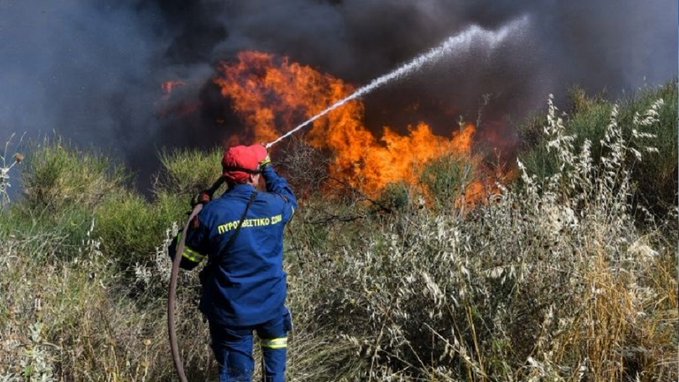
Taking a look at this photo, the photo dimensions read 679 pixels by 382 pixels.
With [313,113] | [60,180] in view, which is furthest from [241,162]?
[313,113]

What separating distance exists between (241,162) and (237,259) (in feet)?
1.73

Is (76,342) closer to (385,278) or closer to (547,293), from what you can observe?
(385,278)

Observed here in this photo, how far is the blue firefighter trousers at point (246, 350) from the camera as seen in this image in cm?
363

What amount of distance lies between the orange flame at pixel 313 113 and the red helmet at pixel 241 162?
5572 mm

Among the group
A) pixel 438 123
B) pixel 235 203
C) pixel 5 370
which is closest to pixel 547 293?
pixel 235 203

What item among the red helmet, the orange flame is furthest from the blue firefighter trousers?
the orange flame

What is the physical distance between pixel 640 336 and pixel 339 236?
9.80 feet

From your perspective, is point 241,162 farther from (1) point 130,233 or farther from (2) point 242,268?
(1) point 130,233

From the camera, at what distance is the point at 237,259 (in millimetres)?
3592

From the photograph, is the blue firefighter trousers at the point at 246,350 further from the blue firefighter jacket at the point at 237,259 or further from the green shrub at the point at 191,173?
the green shrub at the point at 191,173

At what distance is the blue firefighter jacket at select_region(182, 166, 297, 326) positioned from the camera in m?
3.56

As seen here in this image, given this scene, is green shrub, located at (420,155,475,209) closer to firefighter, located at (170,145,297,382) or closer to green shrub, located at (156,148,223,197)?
green shrub, located at (156,148,223,197)

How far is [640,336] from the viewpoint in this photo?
356 cm

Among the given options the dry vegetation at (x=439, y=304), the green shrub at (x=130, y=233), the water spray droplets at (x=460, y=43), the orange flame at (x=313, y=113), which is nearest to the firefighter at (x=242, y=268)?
the dry vegetation at (x=439, y=304)
